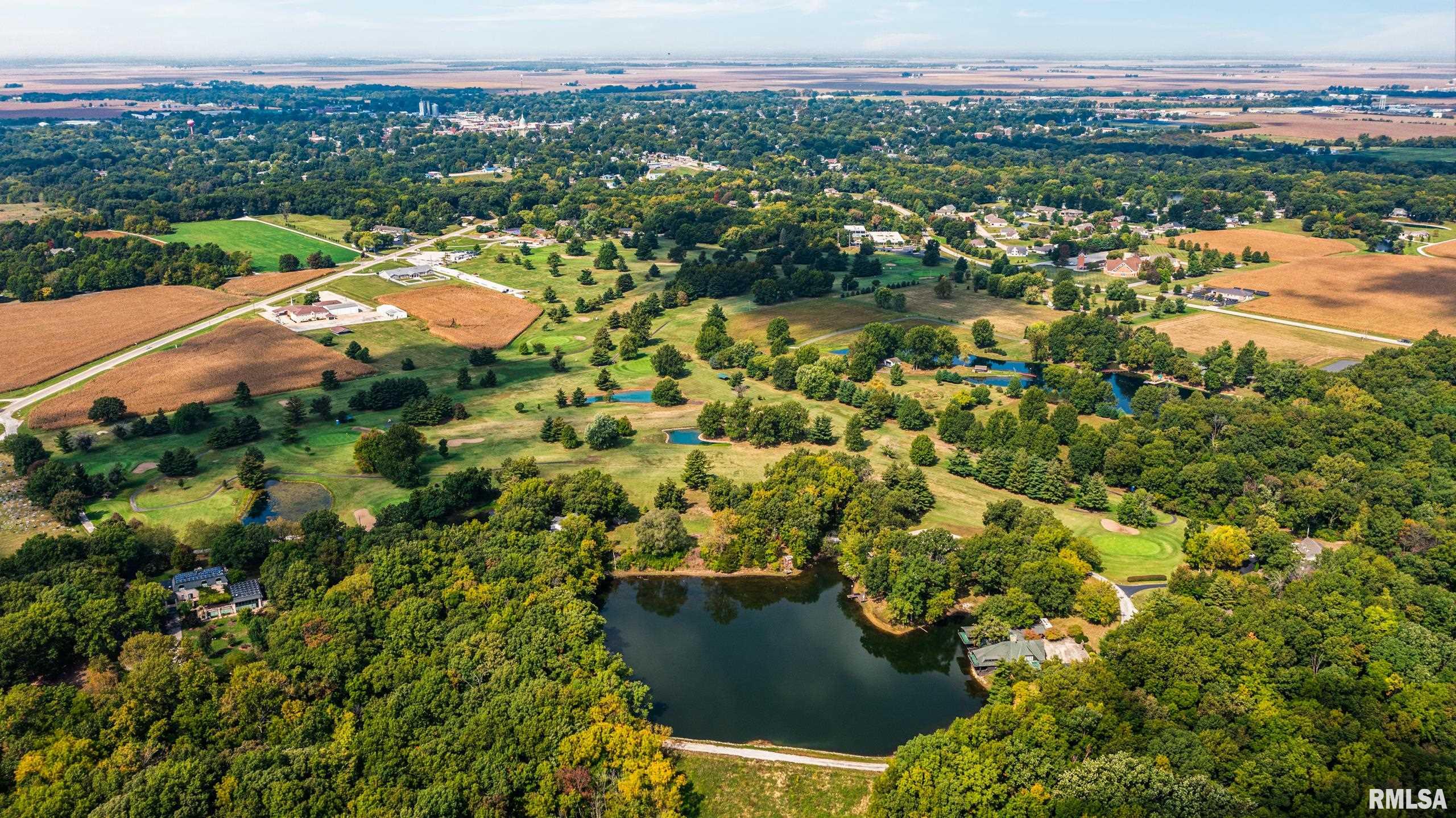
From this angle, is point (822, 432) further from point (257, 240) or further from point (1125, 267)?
point (257, 240)

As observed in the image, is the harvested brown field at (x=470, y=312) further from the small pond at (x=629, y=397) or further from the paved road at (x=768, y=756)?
the paved road at (x=768, y=756)

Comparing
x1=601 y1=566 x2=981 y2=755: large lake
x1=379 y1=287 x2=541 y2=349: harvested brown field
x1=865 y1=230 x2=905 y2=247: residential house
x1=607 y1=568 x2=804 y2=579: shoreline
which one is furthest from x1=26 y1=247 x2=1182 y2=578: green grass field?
x1=865 y1=230 x2=905 y2=247: residential house

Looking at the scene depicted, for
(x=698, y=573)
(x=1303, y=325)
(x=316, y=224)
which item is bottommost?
(x=698, y=573)

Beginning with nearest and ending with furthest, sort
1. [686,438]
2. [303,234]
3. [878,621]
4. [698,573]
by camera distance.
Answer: [878,621]
[698,573]
[686,438]
[303,234]

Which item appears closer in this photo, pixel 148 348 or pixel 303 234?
pixel 148 348

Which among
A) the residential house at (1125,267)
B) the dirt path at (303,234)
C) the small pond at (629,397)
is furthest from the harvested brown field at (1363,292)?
the dirt path at (303,234)

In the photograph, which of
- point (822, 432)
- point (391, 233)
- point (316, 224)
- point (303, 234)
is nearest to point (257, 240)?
point (303, 234)

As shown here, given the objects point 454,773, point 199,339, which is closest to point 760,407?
point 454,773
